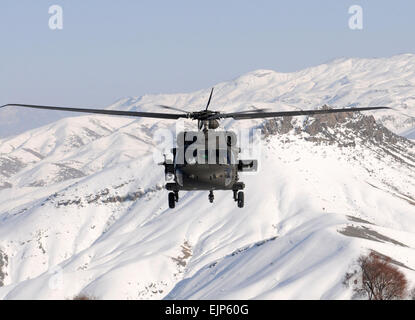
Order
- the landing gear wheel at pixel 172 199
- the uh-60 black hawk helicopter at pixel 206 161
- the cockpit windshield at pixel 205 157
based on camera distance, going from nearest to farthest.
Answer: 1. the uh-60 black hawk helicopter at pixel 206 161
2. the cockpit windshield at pixel 205 157
3. the landing gear wheel at pixel 172 199

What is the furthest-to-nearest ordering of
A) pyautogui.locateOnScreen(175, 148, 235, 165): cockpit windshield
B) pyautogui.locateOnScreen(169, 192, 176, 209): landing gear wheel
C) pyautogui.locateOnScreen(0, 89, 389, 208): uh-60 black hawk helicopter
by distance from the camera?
pyautogui.locateOnScreen(169, 192, 176, 209): landing gear wheel, pyautogui.locateOnScreen(175, 148, 235, 165): cockpit windshield, pyautogui.locateOnScreen(0, 89, 389, 208): uh-60 black hawk helicopter

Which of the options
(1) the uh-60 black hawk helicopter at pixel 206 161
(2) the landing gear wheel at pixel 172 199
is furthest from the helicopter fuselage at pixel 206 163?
(2) the landing gear wheel at pixel 172 199

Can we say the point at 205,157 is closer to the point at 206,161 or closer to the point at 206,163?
the point at 206,161

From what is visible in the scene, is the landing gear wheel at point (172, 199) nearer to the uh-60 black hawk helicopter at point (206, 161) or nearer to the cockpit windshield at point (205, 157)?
the uh-60 black hawk helicopter at point (206, 161)

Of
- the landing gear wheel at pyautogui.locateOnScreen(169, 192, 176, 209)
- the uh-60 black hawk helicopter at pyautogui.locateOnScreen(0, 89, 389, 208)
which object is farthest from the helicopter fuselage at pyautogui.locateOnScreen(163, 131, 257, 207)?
the landing gear wheel at pyautogui.locateOnScreen(169, 192, 176, 209)

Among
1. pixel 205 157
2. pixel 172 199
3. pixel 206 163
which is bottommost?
pixel 172 199

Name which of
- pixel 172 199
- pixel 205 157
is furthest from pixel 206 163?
pixel 172 199

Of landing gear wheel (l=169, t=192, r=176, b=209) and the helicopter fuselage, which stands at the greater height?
the helicopter fuselage

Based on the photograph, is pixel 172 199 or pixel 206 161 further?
pixel 172 199

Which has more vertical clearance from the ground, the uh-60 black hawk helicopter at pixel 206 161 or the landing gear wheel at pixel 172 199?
the uh-60 black hawk helicopter at pixel 206 161

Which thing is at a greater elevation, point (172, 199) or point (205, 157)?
point (205, 157)

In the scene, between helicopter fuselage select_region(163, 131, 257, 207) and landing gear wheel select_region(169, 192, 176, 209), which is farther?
landing gear wheel select_region(169, 192, 176, 209)

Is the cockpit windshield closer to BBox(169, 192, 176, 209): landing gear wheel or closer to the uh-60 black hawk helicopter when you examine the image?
the uh-60 black hawk helicopter
